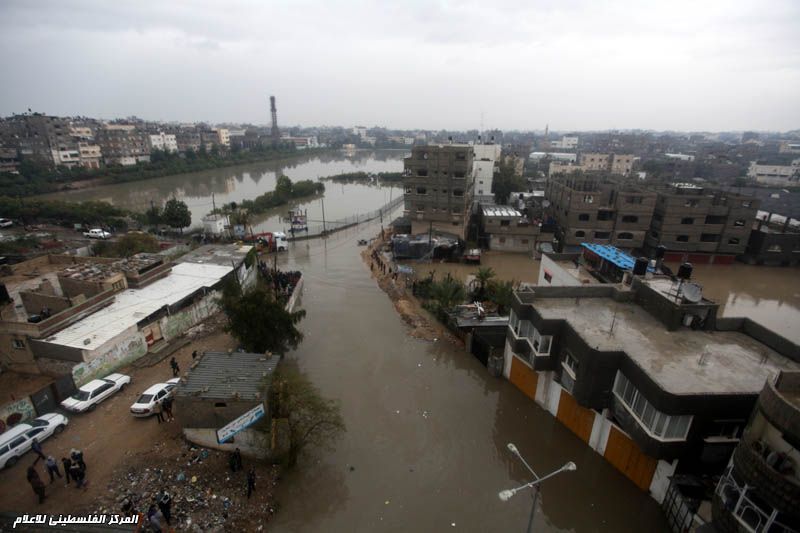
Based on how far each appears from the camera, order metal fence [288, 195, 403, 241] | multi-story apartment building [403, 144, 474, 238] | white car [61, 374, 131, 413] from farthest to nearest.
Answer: metal fence [288, 195, 403, 241], multi-story apartment building [403, 144, 474, 238], white car [61, 374, 131, 413]

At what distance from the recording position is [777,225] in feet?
104

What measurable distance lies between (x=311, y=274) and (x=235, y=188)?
158ft

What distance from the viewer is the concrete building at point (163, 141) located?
88625 mm

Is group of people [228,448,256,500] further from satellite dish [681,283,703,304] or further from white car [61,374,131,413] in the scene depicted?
satellite dish [681,283,703,304]

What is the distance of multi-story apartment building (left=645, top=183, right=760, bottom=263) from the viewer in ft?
95.8

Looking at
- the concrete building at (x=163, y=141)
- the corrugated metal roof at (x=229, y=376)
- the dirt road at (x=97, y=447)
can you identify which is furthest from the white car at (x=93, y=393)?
the concrete building at (x=163, y=141)

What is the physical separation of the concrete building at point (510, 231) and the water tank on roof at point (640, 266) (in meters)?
17.5

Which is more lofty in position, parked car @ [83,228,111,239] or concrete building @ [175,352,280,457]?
concrete building @ [175,352,280,457]

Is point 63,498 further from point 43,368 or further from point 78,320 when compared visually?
point 78,320

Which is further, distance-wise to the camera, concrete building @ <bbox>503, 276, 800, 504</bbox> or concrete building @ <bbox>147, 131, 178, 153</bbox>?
concrete building @ <bbox>147, 131, 178, 153</bbox>

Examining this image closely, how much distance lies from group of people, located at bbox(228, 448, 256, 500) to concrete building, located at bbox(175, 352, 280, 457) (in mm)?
427

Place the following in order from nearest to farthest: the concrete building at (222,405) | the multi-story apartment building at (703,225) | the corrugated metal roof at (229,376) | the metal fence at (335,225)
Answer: the concrete building at (222,405)
the corrugated metal roof at (229,376)
the multi-story apartment building at (703,225)
the metal fence at (335,225)

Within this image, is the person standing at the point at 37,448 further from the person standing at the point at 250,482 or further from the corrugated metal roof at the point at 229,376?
the person standing at the point at 250,482

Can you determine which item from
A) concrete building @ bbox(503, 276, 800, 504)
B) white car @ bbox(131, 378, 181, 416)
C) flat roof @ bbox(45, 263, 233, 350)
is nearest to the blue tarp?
concrete building @ bbox(503, 276, 800, 504)
